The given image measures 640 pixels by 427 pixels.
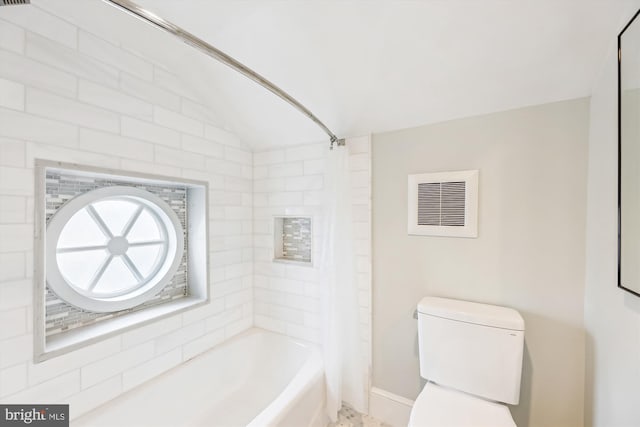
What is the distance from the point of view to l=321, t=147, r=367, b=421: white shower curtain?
5.38ft

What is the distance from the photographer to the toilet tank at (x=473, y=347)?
1227 millimetres

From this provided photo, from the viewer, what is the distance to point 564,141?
1.26m

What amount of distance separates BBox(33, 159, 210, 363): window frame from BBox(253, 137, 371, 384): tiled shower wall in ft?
1.54

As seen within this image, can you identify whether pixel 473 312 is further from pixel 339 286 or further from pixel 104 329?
pixel 104 329

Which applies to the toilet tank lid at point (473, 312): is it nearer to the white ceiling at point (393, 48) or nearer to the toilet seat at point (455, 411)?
the toilet seat at point (455, 411)

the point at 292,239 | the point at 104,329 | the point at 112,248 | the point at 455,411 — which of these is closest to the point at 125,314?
the point at 104,329

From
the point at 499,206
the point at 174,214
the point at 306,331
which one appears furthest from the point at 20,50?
the point at 499,206

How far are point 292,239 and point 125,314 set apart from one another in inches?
46.5

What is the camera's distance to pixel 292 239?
2.15 meters

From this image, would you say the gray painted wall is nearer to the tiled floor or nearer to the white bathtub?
the tiled floor

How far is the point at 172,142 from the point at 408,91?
1414 millimetres

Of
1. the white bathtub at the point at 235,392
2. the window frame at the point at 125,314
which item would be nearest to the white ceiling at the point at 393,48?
the window frame at the point at 125,314

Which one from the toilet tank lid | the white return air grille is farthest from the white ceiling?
the toilet tank lid

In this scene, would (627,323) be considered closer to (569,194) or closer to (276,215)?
(569,194)
